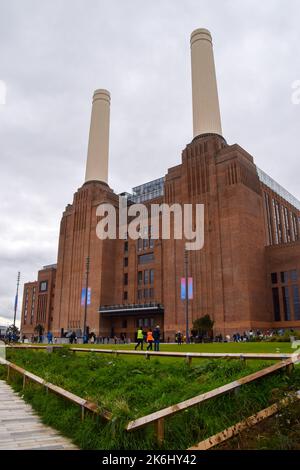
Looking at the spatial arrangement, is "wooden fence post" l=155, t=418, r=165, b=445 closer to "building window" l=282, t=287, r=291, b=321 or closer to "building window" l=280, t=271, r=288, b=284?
"building window" l=282, t=287, r=291, b=321

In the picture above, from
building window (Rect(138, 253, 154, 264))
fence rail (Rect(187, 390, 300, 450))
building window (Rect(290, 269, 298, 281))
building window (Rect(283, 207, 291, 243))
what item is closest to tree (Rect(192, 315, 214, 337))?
building window (Rect(290, 269, 298, 281))

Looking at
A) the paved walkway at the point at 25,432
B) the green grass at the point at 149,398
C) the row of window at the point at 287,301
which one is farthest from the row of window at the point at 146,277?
the paved walkway at the point at 25,432

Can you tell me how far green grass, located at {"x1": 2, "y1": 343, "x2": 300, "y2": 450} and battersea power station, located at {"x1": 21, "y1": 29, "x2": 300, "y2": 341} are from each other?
28.8m

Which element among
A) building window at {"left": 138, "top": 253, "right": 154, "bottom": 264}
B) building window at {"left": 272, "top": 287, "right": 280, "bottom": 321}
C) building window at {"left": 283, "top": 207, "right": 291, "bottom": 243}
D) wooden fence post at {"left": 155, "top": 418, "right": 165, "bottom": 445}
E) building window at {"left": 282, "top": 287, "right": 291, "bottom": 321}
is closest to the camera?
wooden fence post at {"left": 155, "top": 418, "right": 165, "bottom": 445}

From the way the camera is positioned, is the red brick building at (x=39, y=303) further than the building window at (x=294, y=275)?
Yes

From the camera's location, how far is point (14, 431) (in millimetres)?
7332

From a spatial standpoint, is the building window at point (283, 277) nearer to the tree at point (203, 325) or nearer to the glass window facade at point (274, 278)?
the glass window facade at point (274, 278)

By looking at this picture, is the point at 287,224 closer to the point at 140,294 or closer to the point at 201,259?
the point at 201,259

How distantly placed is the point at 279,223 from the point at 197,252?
20276mm

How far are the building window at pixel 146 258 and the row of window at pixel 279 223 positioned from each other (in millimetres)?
20112

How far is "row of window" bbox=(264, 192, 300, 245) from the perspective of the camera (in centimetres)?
6500

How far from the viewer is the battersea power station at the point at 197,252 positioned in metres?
53.5
